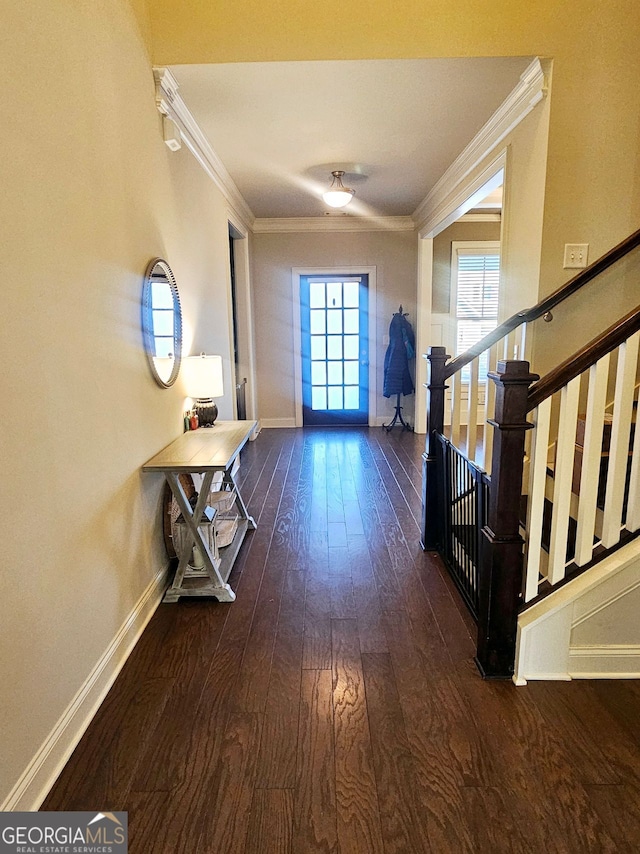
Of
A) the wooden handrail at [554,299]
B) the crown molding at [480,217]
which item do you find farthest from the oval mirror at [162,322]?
the crown molding at [480,217]

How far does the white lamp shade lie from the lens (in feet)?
9.61

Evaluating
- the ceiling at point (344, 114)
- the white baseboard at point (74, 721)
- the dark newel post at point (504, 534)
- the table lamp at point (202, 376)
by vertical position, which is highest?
the ceiling at point (344, 114)

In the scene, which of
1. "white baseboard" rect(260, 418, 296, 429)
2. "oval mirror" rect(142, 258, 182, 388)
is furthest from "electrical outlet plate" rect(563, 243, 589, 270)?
"white baseboard" rect(260, 418, 296, 429)

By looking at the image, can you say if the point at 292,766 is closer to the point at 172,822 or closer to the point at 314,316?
the point at 172,822

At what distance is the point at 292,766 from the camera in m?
1.48

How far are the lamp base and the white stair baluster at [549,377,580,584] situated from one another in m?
2.03

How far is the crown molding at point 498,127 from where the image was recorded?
99.1 inches

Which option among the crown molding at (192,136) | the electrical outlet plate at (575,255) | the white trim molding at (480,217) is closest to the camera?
the crown molding at (192,136)

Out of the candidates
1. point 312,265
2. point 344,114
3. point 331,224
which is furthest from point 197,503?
point 331,224

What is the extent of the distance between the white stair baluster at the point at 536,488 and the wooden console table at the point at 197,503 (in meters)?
1.26

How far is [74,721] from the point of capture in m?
1.58

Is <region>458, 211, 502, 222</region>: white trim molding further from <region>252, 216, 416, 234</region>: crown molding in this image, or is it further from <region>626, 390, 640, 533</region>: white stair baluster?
<region>626, 390, 640, 533</region>: white stair baluster

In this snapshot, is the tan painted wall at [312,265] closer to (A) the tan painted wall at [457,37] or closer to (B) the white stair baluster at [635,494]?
(A) the tan painted wall at [457,37]

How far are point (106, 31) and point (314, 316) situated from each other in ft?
→ 14.2
